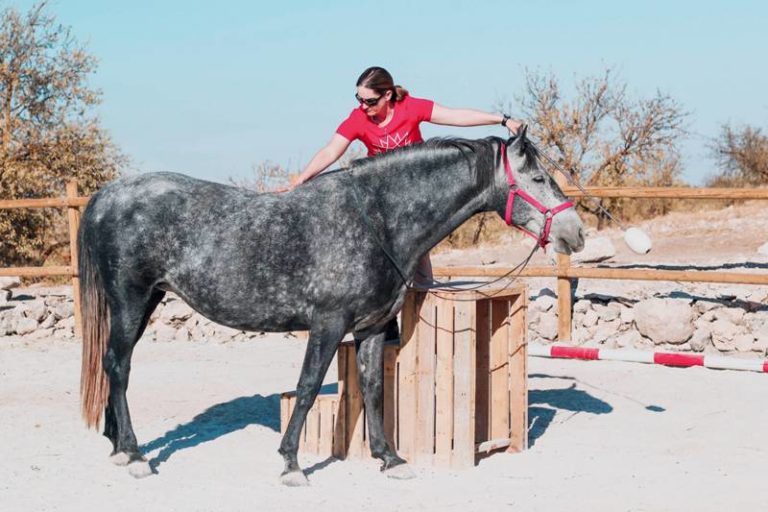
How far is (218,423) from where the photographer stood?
7.01m

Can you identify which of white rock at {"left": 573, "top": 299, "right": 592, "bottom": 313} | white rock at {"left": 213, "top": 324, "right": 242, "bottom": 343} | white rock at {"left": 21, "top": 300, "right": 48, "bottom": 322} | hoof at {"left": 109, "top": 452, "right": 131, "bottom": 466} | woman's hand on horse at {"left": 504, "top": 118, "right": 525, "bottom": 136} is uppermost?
woman's hand on horse at {"left": 504, "top": 118, "right": 525, "bottom": 136}

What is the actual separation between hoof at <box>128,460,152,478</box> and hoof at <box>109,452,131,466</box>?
92 millimetres

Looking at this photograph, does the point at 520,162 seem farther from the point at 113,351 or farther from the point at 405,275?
the point at 113,351

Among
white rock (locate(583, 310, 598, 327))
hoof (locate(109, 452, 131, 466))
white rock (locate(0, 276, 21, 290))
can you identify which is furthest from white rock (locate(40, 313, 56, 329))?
hoof (locate(109, 452, 131, 466))

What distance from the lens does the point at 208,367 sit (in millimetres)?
9320

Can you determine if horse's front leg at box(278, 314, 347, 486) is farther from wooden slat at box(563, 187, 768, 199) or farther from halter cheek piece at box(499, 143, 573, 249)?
wooden slat at box(563, 187, 768, 199)

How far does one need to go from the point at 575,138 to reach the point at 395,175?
53.5ft

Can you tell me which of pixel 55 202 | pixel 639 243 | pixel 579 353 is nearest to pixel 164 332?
pixel 55 202

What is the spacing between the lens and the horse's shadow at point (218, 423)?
6293mm

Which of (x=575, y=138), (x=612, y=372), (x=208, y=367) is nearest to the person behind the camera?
(x=612, y=372)

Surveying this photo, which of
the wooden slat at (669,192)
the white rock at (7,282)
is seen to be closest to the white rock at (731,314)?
the wooden slat at (669,192)

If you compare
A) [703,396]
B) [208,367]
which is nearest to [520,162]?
[703,396]

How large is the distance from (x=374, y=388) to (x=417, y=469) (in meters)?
0.52

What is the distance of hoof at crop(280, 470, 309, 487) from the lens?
5.37 m
